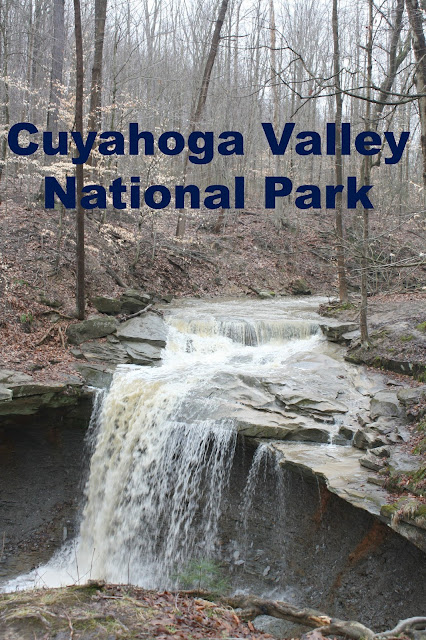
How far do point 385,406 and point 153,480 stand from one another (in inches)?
156

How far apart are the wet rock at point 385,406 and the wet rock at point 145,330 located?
4835 mm

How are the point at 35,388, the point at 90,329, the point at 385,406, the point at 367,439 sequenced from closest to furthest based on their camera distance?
the point at 367,439, the point at 385,406, the point at 35,388, the point at 90,329

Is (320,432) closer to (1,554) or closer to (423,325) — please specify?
(423,325)

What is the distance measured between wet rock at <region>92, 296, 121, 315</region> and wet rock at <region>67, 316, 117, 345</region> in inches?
33.5

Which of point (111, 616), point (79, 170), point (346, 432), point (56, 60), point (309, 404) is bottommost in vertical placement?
point (111, 616)

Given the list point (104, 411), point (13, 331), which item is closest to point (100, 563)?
point (104, 411)

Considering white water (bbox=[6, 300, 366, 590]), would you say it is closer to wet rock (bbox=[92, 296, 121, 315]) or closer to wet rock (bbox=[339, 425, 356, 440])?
wet rock (bbox=[339, 425, 356, 440])

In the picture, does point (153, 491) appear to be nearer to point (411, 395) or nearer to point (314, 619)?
point (314, 619)

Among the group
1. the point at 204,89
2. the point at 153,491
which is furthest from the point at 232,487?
the point at 204,89

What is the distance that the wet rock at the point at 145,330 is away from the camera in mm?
11117

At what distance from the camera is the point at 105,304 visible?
12.0 meters

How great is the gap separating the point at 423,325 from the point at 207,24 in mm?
20633

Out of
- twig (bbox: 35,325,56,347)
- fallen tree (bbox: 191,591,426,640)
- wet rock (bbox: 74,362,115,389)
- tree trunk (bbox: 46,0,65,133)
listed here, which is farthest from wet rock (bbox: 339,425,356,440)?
tree trunk (bbox: 46,0,65,133)

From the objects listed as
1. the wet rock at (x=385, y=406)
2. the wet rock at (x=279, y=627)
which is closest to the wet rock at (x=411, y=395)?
the wet rock at (x=385, y=406)
